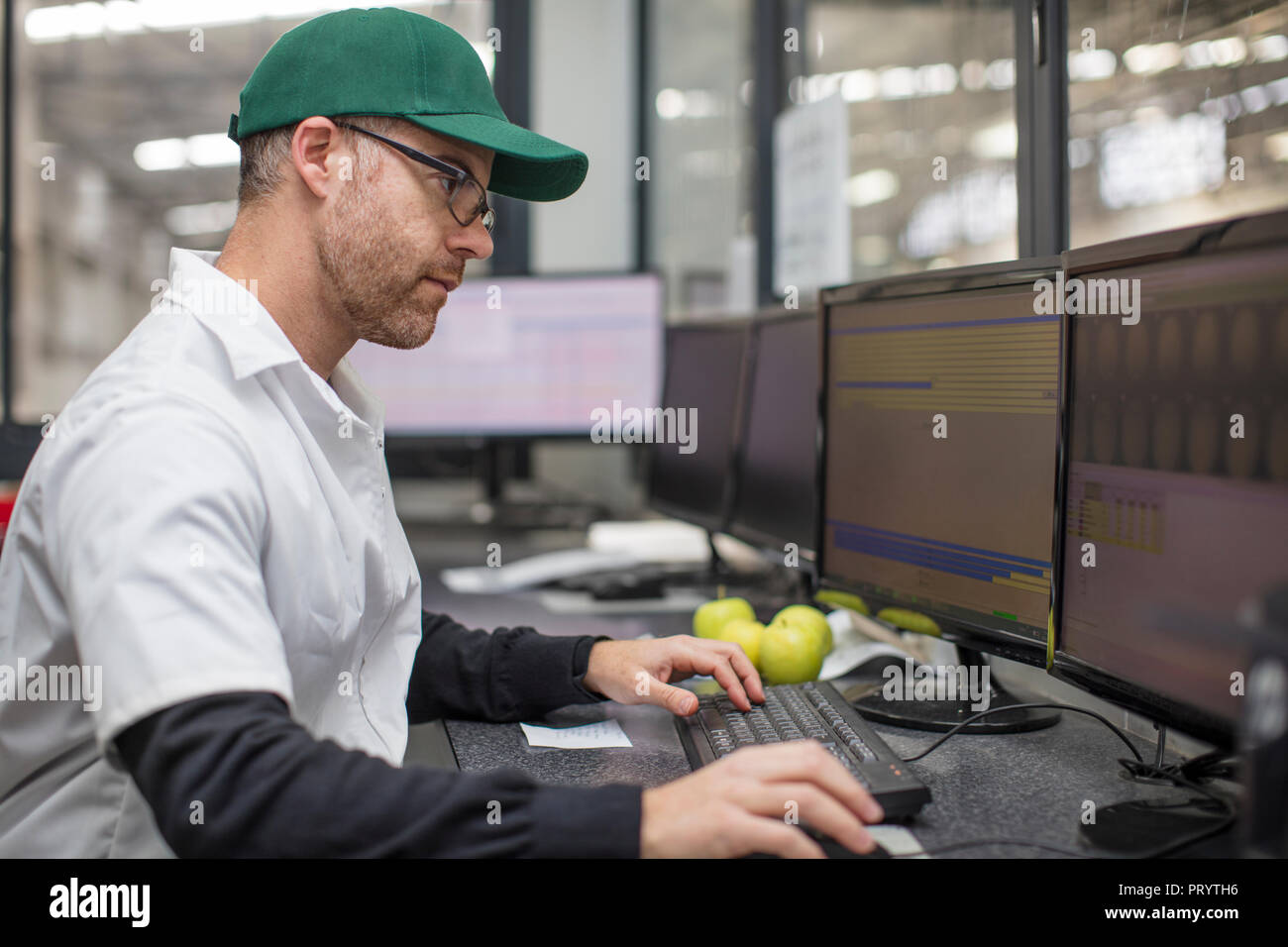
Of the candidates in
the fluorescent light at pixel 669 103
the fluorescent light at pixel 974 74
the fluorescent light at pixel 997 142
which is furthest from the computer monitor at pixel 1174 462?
the fluorescent light at pixel 669 103

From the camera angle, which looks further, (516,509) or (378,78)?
(516,509)

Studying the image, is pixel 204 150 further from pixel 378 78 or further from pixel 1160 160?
pixel 1160 160

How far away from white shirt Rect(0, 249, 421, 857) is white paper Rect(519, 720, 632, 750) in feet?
0.43

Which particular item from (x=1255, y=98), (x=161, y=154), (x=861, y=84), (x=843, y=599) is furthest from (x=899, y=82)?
(x=161, y=154)

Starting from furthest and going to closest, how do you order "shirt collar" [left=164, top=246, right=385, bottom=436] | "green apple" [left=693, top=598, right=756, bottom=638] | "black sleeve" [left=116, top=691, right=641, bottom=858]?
1. "green apple" [left=693, top=598, right=756, bottom=638]
2. "shirt collar" [left=164, top=246, right=385, bottom=436]
3. "black sleeve" [left=116, top=691, right=641, bottom=858]

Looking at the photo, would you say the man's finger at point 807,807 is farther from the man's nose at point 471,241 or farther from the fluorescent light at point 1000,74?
the fluorescent light at point 1000,74

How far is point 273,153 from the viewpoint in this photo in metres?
0.98

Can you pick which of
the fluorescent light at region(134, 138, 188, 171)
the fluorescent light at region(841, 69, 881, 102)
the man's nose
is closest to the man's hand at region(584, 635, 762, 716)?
the man's nose

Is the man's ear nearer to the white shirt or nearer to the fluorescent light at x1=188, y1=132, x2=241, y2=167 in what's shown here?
the white shirt

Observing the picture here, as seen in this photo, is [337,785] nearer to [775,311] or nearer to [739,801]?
[739,801]

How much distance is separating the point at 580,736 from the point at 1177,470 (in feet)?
1.94

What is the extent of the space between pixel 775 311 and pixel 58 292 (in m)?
2.52

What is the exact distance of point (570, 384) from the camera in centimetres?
248

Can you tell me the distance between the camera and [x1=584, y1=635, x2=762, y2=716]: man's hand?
105cm
